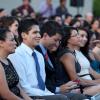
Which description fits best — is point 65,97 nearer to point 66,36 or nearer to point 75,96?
point 75,96

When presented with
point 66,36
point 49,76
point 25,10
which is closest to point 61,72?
point 49,76

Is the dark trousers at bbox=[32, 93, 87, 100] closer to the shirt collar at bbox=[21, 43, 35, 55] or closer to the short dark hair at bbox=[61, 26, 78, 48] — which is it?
the shirt collar at bbox=[21, 43, 35, 55]

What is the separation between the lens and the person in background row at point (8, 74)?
19.2ft

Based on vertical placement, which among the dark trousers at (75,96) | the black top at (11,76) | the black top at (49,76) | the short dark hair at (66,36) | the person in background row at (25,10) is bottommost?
the person in background row at (25,10)

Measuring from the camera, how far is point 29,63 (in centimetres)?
652

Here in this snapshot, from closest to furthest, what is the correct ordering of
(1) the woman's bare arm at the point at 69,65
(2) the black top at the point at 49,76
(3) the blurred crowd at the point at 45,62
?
(3) the blurred crowd at the point at 45,62
(2) the black top at the point at 49,76
(1) the woman's bare arm at the point at 69,65

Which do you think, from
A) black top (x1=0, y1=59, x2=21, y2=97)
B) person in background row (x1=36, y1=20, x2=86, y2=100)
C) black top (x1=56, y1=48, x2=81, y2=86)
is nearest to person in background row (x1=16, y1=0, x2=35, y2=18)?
black top (x1=56, y1=48, x2=81, y2=86)

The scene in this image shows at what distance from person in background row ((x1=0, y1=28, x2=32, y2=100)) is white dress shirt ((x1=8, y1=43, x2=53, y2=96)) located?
0.19 m

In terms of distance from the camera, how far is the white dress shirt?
6.41m

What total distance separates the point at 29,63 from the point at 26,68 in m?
0.08

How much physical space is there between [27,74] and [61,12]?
459 inches

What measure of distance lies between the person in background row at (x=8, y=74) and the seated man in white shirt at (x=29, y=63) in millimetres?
214

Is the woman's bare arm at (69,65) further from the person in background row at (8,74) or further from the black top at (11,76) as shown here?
the black top at (11,76)

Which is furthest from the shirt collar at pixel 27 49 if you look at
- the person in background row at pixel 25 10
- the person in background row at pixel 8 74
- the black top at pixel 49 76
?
the person in background row at pixel 25 10
